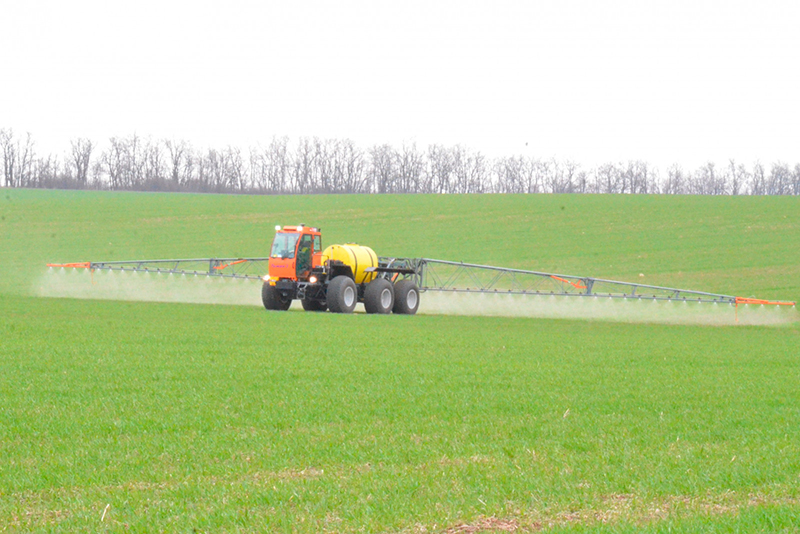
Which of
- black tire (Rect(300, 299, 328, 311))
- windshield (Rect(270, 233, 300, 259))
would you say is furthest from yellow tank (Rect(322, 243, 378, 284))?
black tire (Rect(300, 299, 328, 311))

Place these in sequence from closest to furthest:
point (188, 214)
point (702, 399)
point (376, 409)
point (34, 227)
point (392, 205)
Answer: point (376, 409) → point (702, 399) → point (34, 227) → point (188, 214) → point (392, 205)

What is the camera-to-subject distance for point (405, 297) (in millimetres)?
30172

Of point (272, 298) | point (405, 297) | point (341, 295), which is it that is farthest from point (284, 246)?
point (405, 297)

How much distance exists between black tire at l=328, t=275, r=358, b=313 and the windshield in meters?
1.76

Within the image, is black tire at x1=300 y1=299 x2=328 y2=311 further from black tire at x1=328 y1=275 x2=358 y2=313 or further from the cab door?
black tire at x1=328 y1=275 x2=358 y2=313

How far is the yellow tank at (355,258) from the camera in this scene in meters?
29.4

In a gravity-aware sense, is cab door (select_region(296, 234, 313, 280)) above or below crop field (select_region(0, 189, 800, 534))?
above

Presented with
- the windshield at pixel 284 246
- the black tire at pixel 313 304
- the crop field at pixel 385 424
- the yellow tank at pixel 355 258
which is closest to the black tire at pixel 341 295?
the yellow tank at pixel 355 258

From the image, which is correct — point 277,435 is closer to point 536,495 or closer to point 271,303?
point 536,495

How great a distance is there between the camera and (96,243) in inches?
2023

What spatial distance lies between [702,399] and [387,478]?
5.75 metres

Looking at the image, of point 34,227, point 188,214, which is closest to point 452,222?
point 188,214

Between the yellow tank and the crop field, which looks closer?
the crop field

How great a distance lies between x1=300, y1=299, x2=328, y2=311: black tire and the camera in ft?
96.7
